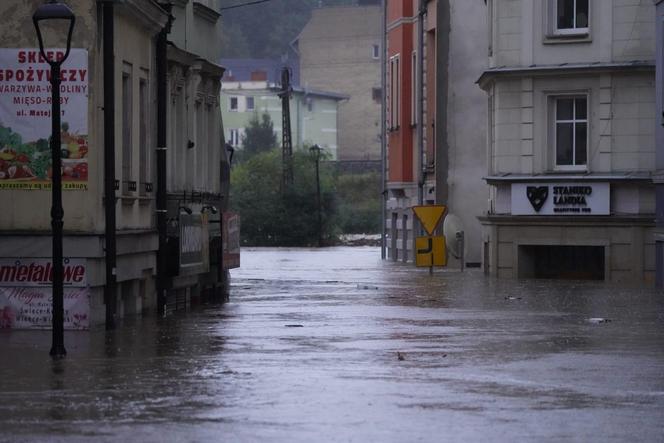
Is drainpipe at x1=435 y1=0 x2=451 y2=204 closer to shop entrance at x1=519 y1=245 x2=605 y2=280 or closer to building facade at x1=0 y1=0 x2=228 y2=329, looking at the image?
shop entrance at x1=519 y1=245 x2=605 y2=280

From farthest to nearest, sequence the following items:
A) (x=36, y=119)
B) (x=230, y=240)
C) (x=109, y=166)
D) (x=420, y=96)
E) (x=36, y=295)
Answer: (x=420, y=96) < (x=230, y=240) < (x=109, y=166) < (x=36, y=119) < (x=36, y=295)

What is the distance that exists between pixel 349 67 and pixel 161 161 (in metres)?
121

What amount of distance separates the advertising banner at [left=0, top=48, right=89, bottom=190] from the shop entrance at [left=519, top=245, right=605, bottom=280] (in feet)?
72.2

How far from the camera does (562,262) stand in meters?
45.9

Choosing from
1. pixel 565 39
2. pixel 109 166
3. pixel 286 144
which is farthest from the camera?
pixel 286 144

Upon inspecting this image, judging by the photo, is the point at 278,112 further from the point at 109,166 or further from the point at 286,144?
the point at 109,166

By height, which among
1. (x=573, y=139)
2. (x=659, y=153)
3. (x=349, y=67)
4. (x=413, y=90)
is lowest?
(x=659, y=153)

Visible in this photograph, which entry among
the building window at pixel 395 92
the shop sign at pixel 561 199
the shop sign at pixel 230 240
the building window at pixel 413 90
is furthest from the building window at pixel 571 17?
the building window at pixel 395 92

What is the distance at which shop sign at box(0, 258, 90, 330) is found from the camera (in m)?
24.2

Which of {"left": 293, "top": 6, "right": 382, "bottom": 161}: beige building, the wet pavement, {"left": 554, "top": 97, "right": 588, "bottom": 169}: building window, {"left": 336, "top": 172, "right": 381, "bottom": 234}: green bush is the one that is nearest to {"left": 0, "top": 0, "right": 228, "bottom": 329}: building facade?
the wet pavement

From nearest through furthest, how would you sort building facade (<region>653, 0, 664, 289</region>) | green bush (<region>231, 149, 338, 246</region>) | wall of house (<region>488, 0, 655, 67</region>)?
building facade (<region>653, 0, 664, 289</region>) < wall of house (<region>488, 0, 655, 67</region>) < green bush (<region>231, 149, 338, 246</region>)

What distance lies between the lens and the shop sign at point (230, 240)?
35.4 metres

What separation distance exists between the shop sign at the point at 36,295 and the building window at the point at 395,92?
42.7 m

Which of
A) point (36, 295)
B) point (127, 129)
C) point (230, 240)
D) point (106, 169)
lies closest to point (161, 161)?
point (127, 129)
